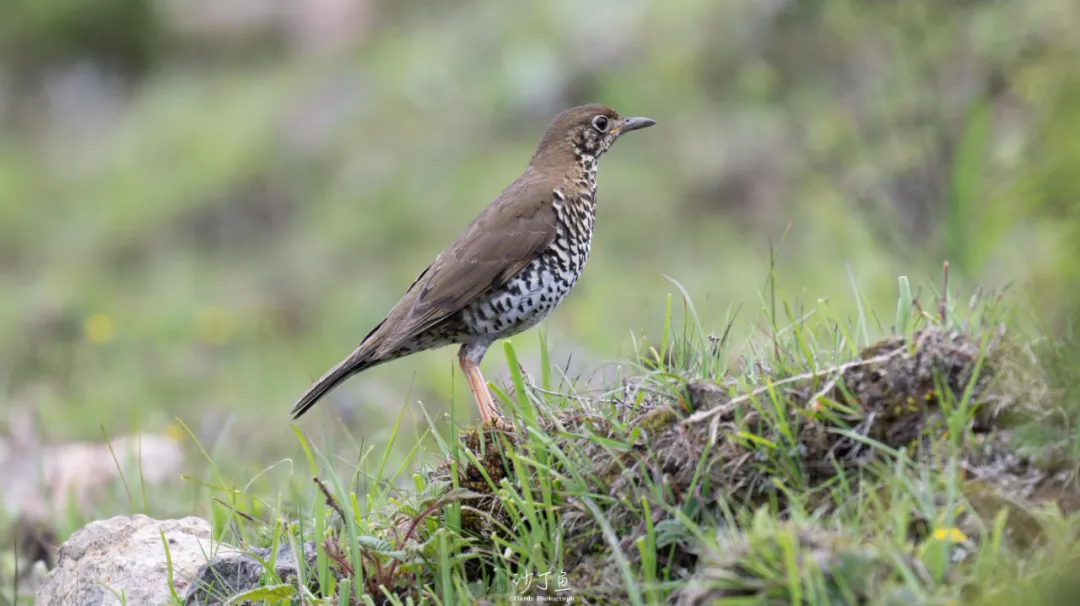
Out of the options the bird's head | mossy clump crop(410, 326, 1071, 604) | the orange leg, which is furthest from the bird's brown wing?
mossy clump crop(410, 326, 1071, 604)

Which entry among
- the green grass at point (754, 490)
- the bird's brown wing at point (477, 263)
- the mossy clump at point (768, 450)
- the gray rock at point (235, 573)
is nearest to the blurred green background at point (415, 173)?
the bird's brown wing at point (477, 263)

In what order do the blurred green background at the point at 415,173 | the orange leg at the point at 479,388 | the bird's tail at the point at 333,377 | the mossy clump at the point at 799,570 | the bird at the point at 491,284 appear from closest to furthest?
the mossy clump at the point at 799,570 → the orange leg at the point at 479,388 → the bird's tail at the point at 333,377 → the bird at the point at 491,284 → the blurred green background at the point at 415,173

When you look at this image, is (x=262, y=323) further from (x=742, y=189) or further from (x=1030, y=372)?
(x=1030, y=372)

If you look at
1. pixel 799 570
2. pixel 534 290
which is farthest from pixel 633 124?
pixel 799 570

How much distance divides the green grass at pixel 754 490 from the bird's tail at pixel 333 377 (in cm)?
101

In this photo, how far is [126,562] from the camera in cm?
375

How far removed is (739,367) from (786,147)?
6787mm

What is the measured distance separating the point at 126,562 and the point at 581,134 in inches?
110

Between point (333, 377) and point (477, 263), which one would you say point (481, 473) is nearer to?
point (333, 377)

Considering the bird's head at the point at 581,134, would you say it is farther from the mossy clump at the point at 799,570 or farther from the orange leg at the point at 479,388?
the mossy clump at the point at 799,570

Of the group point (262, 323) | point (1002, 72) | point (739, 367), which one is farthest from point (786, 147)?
point (739, 367)

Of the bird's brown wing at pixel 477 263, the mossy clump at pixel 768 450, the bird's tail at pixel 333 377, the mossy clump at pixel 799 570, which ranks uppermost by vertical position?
the bird's brown wing at pixel 477 263

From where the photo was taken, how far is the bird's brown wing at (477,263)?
4941 mm

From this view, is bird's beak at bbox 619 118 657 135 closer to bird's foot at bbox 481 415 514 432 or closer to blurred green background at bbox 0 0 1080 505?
blurred green background at bbox 0 0 1080 505
